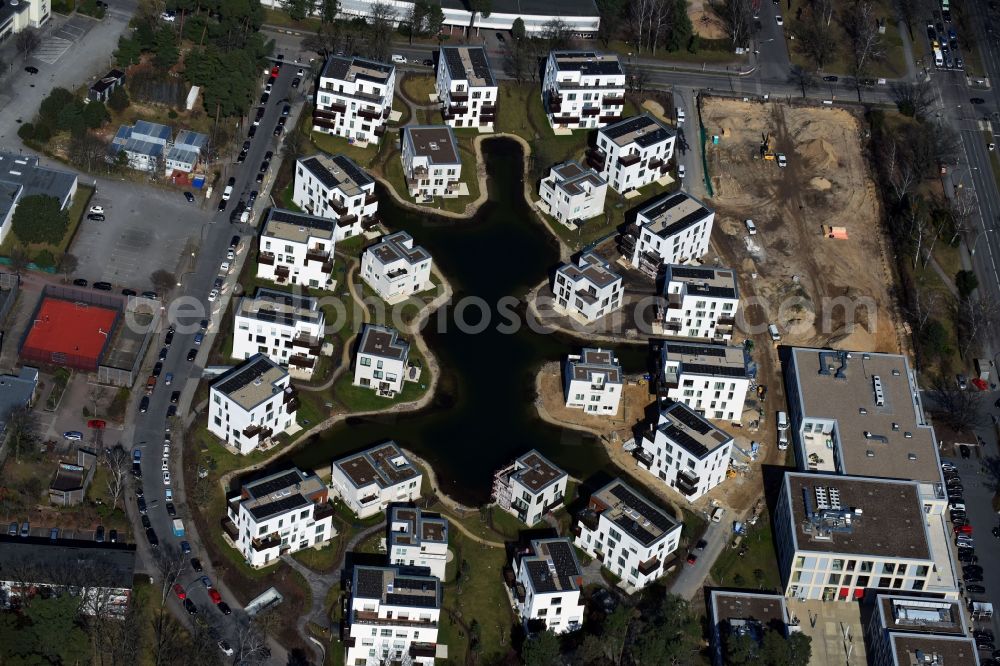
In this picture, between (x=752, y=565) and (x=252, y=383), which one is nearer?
(x=752, y=565)

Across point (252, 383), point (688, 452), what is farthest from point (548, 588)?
point (252, 383)

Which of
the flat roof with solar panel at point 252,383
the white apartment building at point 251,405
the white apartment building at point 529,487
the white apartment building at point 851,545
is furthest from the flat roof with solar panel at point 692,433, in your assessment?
the flat roof with solar panel at point 252,383

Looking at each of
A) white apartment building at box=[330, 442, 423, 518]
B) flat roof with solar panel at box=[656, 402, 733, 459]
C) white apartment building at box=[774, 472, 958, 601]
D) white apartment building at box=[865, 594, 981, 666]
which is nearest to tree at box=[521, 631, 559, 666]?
white apartment building at box=[330, 442, 423, 518]

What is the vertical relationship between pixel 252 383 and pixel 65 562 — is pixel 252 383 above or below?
above

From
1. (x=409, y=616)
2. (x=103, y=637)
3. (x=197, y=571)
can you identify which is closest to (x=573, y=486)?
(x=409, y=616)

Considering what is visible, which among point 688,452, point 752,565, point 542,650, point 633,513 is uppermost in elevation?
point 688,452

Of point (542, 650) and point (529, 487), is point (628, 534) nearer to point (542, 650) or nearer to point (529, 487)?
point (529, 487)
